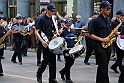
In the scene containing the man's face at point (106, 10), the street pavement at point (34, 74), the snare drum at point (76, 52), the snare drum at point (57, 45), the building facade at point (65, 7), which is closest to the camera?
the man's face at point (106, 10)

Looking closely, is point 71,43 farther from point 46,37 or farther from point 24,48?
point 24,48

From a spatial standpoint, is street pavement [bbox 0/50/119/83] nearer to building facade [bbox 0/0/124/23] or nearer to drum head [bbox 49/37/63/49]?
drum head [bbox 49/37/63/49]

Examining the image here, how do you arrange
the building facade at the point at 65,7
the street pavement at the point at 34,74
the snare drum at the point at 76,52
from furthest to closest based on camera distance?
the building facade at the point at 65,7
the street pavement at the point at 34,74
the snare drum at the point at 76,52

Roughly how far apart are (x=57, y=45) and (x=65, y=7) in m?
17.1

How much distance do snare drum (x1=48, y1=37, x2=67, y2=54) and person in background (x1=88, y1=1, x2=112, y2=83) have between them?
3.90ft

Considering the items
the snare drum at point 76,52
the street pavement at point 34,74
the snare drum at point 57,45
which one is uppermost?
the snare drum at point 57,45

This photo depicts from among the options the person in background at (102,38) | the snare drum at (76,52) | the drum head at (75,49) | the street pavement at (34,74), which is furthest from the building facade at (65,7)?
the person in background at (102,38)

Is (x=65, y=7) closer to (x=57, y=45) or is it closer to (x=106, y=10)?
(x=57, y=45)

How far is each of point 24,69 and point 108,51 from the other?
5.24 metres

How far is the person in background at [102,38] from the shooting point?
26.0ft

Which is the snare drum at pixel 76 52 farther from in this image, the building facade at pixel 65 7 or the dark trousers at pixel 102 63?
the building facade at pixel 65 7

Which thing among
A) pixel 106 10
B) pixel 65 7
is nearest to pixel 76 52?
pixel 106 10

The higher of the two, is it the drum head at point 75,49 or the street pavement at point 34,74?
the drum head at point 75,49

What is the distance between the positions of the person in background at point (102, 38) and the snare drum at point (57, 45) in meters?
1.19
